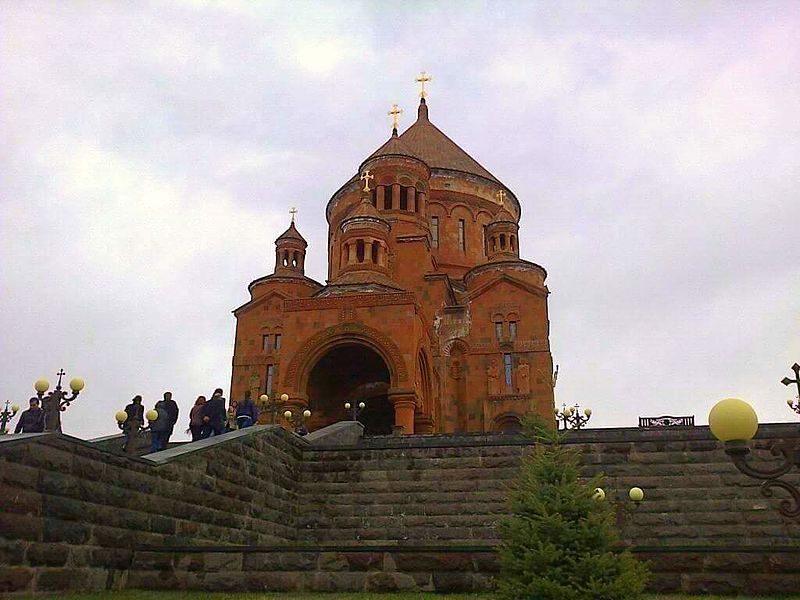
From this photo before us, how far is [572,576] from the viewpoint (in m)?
5.10

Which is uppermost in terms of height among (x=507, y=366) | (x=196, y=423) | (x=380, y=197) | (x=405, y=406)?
(x=380, y=197)

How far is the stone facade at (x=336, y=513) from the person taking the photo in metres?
6.69

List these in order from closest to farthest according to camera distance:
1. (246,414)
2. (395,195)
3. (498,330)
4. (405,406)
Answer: (246,414) < (405,406) < (498,330) < (395,195)

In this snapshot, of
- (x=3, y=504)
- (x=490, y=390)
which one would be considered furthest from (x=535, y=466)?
(x=490, y=390)

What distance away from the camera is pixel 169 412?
12.4 metres

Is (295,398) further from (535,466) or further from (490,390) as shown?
(535,466)

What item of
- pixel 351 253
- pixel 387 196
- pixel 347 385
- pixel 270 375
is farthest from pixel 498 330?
pixel 270 375

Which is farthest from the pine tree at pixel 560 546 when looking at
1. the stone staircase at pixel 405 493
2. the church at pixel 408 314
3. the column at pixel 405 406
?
the column at pixel 405 406

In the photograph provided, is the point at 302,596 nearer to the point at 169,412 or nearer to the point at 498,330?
the point at 169,412

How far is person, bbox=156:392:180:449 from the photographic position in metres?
12.2

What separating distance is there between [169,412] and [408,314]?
→ 992cm

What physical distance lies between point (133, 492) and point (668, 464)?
849cm

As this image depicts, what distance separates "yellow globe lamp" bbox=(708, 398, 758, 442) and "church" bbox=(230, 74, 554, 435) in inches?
590

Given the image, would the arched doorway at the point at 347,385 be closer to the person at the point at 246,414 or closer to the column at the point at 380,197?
the column at the point at 380,197
